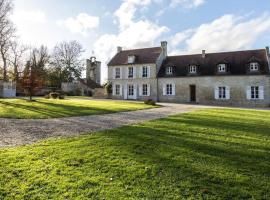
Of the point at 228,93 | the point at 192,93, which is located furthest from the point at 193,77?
the point at 228,93

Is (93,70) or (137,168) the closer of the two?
(137,168)

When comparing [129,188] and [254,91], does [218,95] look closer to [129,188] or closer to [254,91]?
[254,91]

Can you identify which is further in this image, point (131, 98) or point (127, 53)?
point (127, 53)

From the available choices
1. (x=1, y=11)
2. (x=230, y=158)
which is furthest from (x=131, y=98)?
(x=230, y=158)

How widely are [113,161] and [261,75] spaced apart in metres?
25.9

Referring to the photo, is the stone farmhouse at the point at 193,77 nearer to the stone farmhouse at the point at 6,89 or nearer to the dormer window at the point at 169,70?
the dormer window at the point at 169,70

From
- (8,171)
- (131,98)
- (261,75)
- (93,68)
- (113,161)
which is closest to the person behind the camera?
(8,171)

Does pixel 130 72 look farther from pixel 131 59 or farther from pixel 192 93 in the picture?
pixel 192 93

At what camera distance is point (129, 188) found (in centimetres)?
406

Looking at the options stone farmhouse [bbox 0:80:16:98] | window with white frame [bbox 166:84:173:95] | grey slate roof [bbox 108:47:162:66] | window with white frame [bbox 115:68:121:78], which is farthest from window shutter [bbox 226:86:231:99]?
stone farmhouse [bbox 0:80:16:98]

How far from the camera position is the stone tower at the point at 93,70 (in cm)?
5759

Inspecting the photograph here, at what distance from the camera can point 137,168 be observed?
4.84 m

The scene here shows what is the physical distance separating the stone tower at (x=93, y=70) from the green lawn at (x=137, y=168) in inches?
2033

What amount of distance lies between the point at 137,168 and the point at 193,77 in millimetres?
26934
